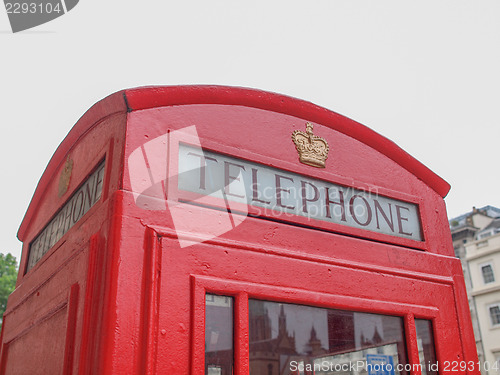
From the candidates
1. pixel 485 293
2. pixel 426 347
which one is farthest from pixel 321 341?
pixel 485 293

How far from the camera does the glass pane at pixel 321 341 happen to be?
8.36 feet

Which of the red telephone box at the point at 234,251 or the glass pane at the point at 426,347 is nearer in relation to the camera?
the red telephone box at the point at 234,251

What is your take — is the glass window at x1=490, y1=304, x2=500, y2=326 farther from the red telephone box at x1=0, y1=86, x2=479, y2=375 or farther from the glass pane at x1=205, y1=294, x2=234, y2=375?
the glass pane at x1=205, y1=294, x2=234, y2=375

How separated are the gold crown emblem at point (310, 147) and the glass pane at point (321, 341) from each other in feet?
3.19

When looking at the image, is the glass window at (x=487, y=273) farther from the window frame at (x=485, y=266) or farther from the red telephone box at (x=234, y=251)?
the red telephone box at (x=234, y=251)

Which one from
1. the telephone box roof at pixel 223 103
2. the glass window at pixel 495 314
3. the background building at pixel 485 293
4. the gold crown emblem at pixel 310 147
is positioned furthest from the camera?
the glass window at pixel 495 314

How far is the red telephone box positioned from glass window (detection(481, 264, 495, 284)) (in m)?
21.4

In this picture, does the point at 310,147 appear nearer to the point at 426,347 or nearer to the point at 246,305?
the point at 246,305

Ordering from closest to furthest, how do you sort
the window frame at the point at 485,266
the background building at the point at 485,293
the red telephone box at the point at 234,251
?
the red telephone box at the point at 234,251
the background building at the point at 485,293
the window frame at the point at 485,266

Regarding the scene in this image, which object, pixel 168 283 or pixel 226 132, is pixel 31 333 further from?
pixel 226 132

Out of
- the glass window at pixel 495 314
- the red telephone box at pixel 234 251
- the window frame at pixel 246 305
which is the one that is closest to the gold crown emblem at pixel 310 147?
the red telephone box at pixel 234 251

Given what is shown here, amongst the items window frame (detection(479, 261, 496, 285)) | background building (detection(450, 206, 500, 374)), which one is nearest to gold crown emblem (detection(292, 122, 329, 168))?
background building (detection(450, 206, 500, 374))

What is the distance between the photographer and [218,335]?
2.46 meters

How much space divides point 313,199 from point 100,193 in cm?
129
